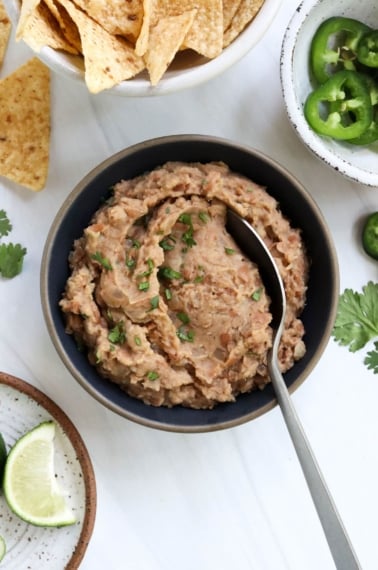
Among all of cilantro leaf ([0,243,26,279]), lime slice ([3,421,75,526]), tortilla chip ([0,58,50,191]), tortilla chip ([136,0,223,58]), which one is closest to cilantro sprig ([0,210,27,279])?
cilantro leaf ([0,243,26,279])

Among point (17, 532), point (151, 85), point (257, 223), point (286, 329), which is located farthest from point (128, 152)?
point (17, 532)

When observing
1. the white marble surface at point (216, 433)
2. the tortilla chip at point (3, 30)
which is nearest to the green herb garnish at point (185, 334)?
the white marble surface at point (216, 433)

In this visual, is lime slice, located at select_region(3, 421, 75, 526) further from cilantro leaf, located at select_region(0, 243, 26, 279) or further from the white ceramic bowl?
the white ceramic bowl

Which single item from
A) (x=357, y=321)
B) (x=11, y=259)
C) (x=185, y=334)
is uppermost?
(x=11, y=259)

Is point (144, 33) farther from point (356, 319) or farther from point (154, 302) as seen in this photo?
point (356, 319)

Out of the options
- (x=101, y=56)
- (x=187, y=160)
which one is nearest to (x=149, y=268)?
(x=187, y=160)

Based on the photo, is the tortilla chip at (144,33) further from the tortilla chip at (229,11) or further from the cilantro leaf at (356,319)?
the cilantro leaf at (356,319)
